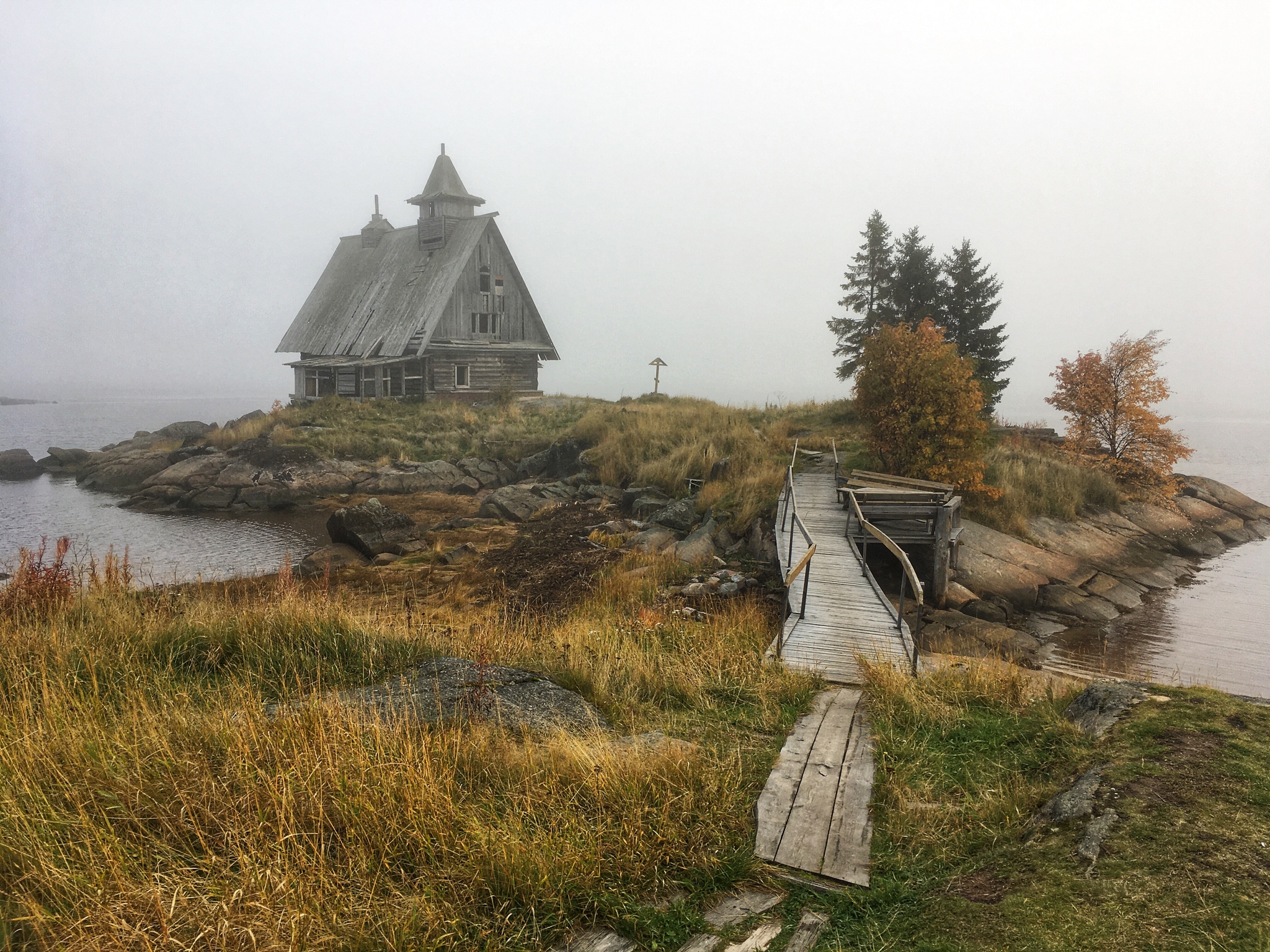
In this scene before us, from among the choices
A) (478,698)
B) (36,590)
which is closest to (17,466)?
(36,590)

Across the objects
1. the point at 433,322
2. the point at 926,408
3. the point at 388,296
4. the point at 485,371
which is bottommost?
the point at 926,408

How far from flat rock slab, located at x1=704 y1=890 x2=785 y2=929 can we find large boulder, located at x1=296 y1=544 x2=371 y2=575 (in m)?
14.7

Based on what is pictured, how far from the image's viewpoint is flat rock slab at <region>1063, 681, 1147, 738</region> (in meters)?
5.74

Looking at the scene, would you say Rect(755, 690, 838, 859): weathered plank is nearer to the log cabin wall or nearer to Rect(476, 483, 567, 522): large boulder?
Rect(476, 483, 567, 522): large boulder

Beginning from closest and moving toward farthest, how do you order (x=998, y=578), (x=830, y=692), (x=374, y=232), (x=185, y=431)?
(x=830, y=692) < (x=998, y=578) < (x=185, y=431) < (x=374, y=232)

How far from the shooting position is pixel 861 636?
9.90 metres

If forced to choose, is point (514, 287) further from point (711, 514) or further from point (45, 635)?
point (45, 635)

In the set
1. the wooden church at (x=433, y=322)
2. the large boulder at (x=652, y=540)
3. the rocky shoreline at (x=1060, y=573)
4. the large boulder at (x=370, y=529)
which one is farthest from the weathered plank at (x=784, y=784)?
the wooden church at (x=433, y=322)

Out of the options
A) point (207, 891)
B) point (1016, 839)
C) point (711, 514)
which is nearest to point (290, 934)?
point (207, 891)

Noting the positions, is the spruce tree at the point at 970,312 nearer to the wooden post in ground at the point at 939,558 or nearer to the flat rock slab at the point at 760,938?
the wooden post in ground at the point at 939,558

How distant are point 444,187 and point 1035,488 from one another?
1231 inches

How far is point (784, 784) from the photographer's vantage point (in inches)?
210

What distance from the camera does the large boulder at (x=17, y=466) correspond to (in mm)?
32000

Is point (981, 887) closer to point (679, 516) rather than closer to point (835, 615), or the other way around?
point (835, 615)
